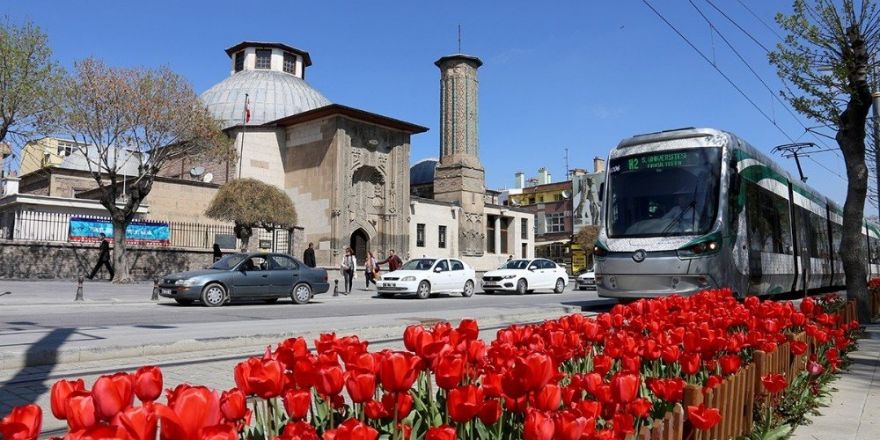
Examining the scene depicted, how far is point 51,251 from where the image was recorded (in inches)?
1024

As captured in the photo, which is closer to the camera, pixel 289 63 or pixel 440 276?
pixel 440 276

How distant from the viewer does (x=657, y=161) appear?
12.3 metres

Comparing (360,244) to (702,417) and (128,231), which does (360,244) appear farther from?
(702,417)

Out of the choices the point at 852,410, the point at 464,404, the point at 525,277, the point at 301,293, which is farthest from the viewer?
the point at 525,277

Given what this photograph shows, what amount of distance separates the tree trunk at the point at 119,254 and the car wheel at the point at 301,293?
10.5 metres

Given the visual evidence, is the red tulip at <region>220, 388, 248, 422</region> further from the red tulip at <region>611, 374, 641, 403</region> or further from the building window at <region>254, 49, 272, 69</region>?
the building window at <region>254, 49, 272, 69</region>

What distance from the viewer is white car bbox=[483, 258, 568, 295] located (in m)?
27.0

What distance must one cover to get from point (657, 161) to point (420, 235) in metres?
34.4

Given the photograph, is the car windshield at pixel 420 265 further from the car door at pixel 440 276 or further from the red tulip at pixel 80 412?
the red tulip at pixel 80 412

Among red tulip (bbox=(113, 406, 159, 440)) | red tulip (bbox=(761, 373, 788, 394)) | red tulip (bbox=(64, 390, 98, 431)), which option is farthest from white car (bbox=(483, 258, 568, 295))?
red tulip (bbox=(113, 406, 159, 440))

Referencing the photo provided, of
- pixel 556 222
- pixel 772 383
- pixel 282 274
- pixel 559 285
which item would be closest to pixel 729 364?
pixel 772 383

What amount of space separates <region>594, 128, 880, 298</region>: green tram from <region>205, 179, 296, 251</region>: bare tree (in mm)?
20698

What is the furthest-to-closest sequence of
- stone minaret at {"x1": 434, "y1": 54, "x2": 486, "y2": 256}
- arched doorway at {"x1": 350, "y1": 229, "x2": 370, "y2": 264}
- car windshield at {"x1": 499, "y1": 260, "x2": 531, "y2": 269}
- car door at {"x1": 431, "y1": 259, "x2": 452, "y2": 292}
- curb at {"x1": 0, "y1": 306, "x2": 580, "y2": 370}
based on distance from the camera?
stone minaret at {"x1": 434, "y1": 54, "x2": 486, "y2": 256} → arched doorway at {"x1": 350, "y1": 229, "x2": 370, "y2": 264} → car windshield at {"x1": 499, "y1": 260, "x2": 531, "y2": 269} → car door at {"x1": 431, "y1": 259, "x2": 452, "y2": 292} → curb at {"x1": 0, "y1": 306, "x2": 580, "y2": 370}

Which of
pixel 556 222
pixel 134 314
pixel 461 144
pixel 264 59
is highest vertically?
pixel 264 59
